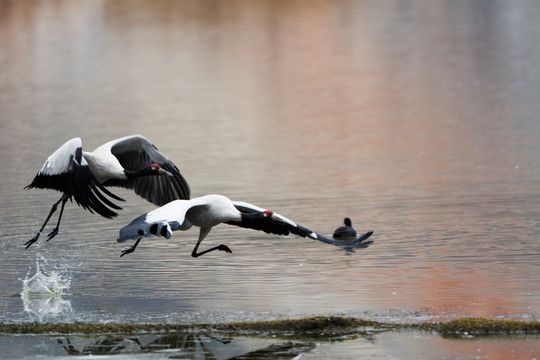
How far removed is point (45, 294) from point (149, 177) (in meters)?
2.83

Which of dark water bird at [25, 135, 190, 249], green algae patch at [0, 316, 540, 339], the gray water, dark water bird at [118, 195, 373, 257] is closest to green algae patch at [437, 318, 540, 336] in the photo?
green algae patch at [0, 316, 540, 339]

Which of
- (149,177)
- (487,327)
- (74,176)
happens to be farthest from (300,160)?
(487,327)

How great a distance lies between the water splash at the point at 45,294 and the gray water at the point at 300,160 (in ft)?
0.21

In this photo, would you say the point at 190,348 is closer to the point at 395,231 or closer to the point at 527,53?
the point at 395,231

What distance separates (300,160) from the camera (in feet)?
81.4

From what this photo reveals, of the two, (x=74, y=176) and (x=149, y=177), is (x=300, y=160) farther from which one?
(x=74, y=176)

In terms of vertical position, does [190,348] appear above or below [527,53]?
below

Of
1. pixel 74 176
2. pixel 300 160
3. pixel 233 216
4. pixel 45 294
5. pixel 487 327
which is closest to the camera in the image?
pixel 487 327

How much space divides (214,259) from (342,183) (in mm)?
7269

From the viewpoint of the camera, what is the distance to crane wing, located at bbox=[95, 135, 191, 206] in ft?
47.9

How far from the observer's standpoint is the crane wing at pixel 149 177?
575 inches

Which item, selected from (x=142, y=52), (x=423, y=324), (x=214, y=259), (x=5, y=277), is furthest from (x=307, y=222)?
(x=142, y=52)

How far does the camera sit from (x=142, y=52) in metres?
55.3

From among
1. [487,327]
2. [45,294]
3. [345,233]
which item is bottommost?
[487,327]
